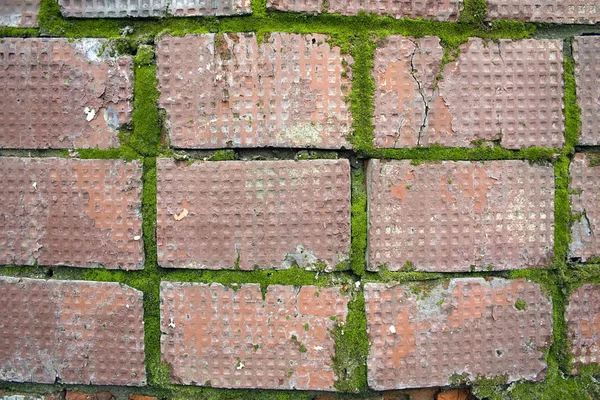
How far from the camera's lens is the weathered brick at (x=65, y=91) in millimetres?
1240

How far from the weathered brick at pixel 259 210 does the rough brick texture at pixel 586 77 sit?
2.63 ft

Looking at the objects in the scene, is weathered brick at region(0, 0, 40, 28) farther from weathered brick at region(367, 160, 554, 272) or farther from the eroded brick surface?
weathered brick at region(367, 160, 554, 272)

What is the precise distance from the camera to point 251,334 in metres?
1.25

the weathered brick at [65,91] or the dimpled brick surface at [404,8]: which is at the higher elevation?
the dimpled brick surface at [404,8]

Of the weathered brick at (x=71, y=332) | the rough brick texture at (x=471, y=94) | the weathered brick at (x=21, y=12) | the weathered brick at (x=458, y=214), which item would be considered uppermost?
the weathered brick at (x=21, y=12)

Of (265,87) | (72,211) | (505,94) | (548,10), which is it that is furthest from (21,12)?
(548,10)

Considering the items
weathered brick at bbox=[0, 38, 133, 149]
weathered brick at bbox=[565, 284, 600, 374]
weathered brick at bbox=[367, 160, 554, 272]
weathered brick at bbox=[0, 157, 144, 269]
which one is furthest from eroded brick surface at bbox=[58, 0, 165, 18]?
weathered brick at bbox=[565, 284, 600, 374]

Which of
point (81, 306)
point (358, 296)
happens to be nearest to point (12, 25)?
point (81, 306)

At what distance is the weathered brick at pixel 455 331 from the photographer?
124 cm

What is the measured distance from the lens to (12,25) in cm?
127

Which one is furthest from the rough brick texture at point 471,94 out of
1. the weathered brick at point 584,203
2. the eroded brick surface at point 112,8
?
the eroded brick surface at point 112,8

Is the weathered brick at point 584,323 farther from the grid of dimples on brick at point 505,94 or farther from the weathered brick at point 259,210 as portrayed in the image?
the weathered brick at point 259,210

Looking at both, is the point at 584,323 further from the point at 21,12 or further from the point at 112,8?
the point at 21,12

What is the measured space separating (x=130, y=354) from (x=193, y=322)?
9.3 inches
